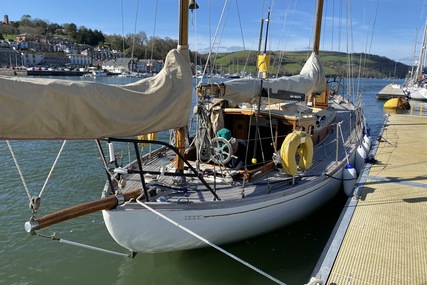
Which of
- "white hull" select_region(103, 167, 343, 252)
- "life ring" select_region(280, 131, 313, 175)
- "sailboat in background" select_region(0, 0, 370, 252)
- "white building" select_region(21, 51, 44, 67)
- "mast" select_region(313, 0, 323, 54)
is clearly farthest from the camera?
"white building" select_region(21, 51, 44, 67)

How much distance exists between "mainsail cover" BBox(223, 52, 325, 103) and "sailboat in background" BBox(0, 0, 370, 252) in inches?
1.2

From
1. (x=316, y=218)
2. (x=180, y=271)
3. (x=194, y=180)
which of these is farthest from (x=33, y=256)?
(x=316, y=218)

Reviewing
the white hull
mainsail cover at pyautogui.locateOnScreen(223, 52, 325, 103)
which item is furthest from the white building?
the white hull

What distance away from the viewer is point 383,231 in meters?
5.90

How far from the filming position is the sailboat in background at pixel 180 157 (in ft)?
13.2

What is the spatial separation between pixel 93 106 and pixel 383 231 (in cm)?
527

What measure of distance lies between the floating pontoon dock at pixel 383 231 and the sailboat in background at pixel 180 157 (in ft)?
3.03

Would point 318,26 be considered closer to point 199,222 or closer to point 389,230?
point 389,230

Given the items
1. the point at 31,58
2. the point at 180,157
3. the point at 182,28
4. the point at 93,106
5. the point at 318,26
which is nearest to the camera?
the point at 93,106

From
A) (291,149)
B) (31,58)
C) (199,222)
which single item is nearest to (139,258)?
(199,222)

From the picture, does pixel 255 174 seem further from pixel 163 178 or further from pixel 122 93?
pixel 122 93

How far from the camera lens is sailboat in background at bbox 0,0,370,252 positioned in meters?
4.02

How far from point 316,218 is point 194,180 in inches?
144

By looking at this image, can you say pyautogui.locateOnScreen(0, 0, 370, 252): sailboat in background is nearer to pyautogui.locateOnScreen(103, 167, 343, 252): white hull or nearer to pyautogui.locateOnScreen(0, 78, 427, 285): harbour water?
pyautogui.locateOnScreen(103, 167, 343, 252): white hull
